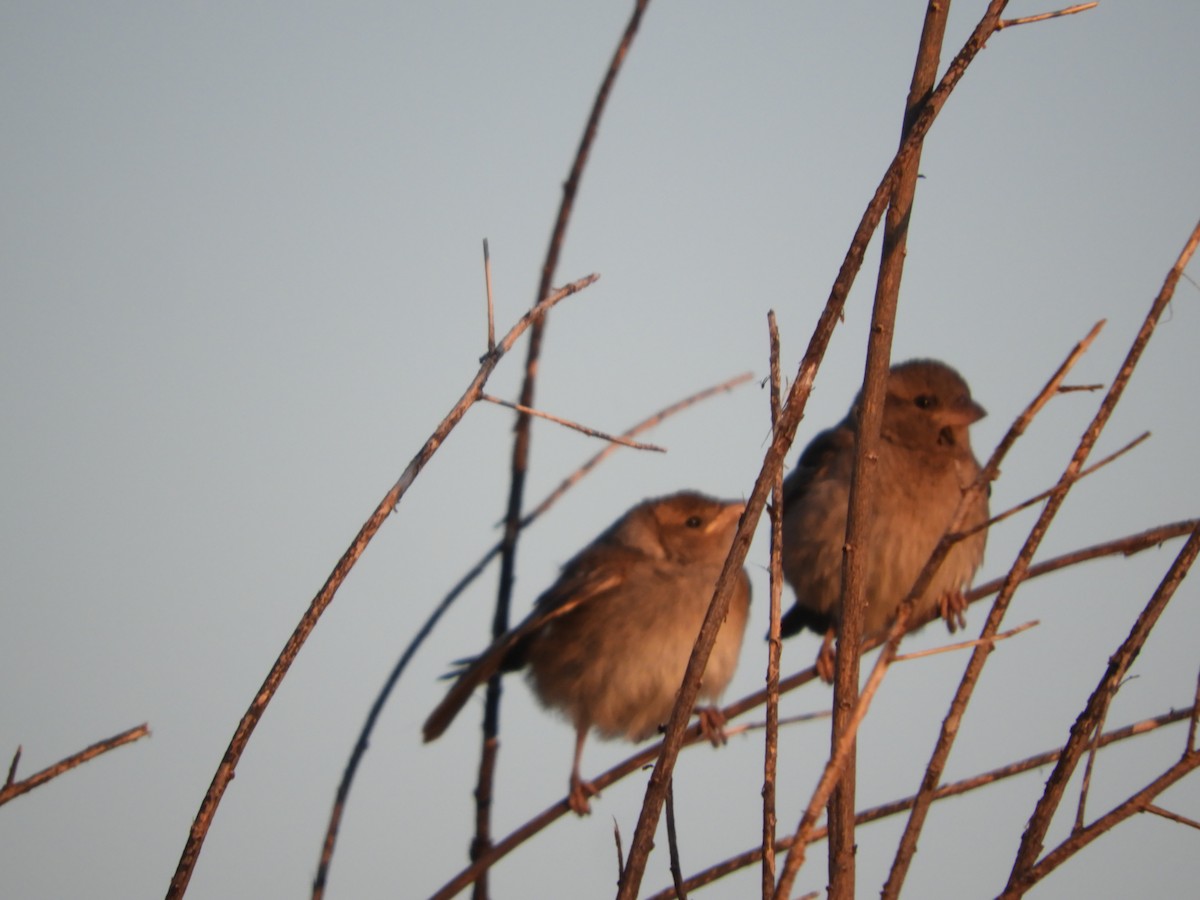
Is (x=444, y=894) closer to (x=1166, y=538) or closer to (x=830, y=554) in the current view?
(x=1166, y=538)

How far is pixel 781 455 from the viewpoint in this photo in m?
2.27

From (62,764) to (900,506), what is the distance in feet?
11.7

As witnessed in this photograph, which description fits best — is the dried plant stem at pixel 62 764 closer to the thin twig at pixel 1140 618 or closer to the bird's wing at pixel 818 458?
the thin twig at pixel 1140 618

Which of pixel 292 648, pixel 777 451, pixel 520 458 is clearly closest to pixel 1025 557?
pixel 777 451

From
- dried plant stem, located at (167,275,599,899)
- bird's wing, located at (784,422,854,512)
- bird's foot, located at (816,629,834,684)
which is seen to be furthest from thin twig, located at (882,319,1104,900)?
bird's wing, located at (784,422,854,512)

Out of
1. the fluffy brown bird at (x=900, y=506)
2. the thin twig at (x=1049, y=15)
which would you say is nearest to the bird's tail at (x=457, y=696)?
the fluffy brown bird at (x=900, y=506)

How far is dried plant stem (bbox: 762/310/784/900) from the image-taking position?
2.25 metres

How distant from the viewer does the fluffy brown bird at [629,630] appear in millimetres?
5738

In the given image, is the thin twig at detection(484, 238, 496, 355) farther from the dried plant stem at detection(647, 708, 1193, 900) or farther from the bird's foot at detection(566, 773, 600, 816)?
the bird's foot at detection(566, 773, 600, 816)

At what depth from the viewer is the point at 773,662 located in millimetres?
2424

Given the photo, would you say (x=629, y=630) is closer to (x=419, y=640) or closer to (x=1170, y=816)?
(x=419, y=640)

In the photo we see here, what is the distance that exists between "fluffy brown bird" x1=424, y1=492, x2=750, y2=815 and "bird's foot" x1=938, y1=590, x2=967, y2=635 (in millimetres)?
919

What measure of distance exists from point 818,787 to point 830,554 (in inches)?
142

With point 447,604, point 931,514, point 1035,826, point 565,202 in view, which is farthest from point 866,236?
point 931,514
